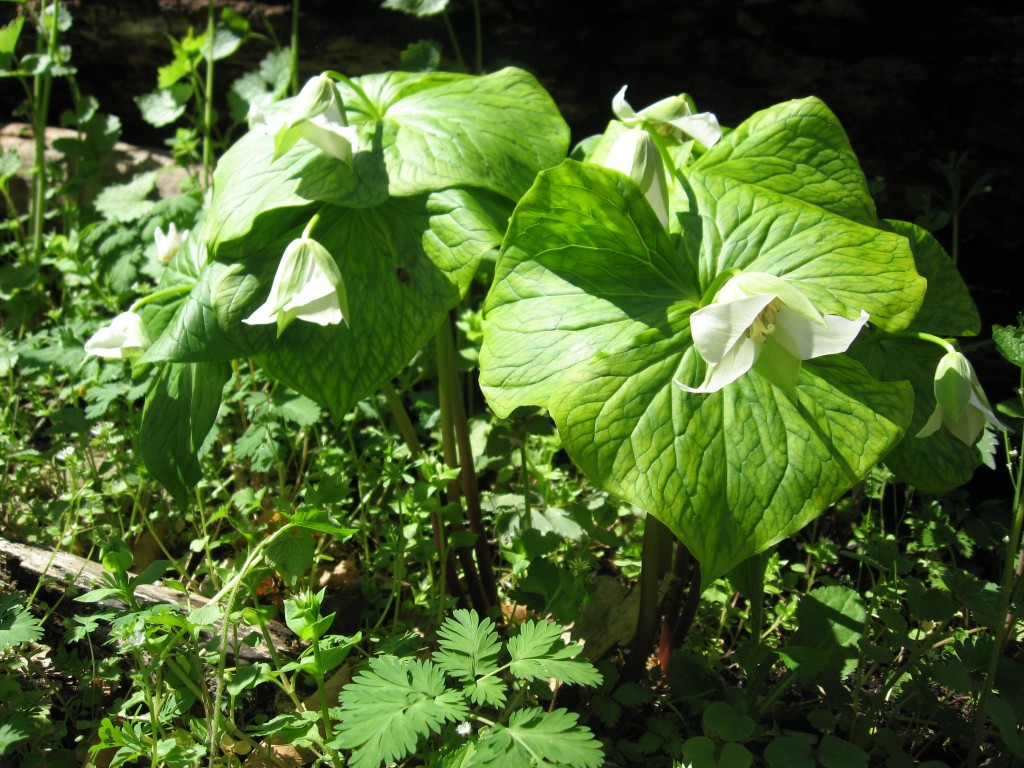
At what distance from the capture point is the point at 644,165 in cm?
107

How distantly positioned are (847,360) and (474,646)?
561mm

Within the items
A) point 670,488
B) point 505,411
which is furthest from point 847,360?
point 505,411

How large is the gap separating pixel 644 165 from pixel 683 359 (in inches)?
10.6

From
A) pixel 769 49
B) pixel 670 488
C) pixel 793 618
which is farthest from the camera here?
pixel 769 49

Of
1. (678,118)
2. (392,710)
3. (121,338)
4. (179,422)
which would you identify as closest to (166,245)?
(121,338)

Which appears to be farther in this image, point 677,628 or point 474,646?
point 677,628

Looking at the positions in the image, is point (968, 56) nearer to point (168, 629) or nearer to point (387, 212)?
point (387, 212)

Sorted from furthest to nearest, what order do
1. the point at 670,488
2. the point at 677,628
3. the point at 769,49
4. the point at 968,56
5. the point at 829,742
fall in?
the point at 769,49
the point at 968,56
the point at 677,628
the point at 829,742
the point at 670,488

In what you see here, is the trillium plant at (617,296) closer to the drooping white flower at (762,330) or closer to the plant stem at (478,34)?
the drooping white flower at (762,330)

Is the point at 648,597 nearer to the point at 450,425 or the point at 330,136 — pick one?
the point at 450,425

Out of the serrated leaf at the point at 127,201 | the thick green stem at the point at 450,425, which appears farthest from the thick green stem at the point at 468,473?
the serrated leaf at the point at 127,201

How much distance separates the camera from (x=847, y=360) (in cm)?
100

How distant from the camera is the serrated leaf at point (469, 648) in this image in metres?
0.95

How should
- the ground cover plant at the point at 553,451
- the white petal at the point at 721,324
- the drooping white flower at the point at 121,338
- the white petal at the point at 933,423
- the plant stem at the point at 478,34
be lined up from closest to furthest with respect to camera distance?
the white petal at the point at 721,324 → the ground cover plant at the point at 553,451 → the white petal at the point at 933,423 → the drooping white flower at the point at 121,338 → the plant stem at the point at 478,34
